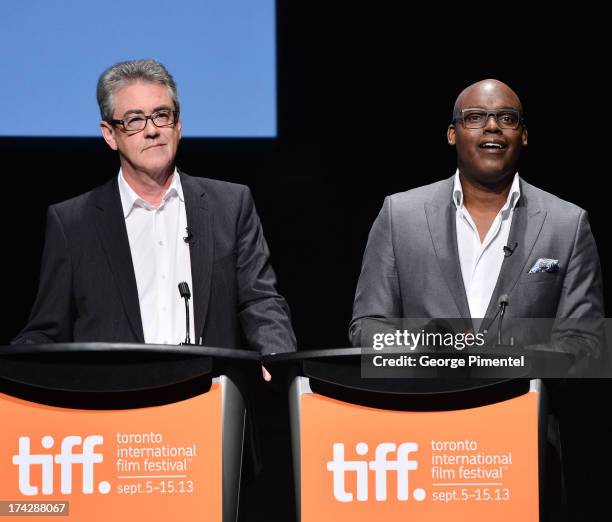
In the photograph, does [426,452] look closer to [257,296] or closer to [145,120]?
[257,296]

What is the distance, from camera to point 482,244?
10.2 ft

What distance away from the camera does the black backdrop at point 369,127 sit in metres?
4.37

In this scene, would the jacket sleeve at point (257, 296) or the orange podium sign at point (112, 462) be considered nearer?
the orange podium sign at point (112, 462)

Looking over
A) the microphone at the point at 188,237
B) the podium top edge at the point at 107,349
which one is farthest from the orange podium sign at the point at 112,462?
the microphone at the point at 188,237

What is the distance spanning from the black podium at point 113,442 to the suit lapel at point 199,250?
71 cm

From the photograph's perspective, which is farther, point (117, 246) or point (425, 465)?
point (117, 246)

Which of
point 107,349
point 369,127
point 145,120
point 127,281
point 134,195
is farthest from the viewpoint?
point 369,127

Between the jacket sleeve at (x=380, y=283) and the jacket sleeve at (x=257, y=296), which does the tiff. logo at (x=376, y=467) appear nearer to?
the jacket sleeve at (x=257, y=296)

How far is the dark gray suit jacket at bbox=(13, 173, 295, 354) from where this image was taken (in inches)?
114

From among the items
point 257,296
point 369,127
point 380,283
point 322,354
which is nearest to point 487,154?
point 380,283

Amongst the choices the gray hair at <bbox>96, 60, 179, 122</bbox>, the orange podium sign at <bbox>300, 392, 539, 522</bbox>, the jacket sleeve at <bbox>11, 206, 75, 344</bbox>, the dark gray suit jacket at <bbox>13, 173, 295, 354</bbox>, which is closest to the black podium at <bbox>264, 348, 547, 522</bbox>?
the orange podium sign at <bbox>300, 392, 539, 522</bbox>

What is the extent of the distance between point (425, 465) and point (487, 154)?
3.99 feet

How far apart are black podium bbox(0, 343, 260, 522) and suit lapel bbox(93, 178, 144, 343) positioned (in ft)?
2.23

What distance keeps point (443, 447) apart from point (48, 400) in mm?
806
